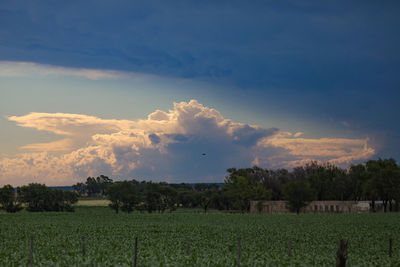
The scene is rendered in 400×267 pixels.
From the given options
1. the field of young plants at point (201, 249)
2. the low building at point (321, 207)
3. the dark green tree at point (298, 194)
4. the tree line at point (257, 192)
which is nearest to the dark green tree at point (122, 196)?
the tree line at point (257, 192)

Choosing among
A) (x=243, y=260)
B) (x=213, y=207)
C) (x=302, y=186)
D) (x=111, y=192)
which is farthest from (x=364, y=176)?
(x=243, y=260)

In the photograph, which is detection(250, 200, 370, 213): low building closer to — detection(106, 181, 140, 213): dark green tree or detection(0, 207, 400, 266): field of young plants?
detection(106, 181, 140, 213): dark green tree

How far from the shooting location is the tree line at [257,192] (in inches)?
4968

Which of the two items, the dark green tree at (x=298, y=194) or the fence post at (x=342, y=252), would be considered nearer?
the fence post at (x=342, y=252)

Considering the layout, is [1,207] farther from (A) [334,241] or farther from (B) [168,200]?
(A) [334,241]

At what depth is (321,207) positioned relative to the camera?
135 metres

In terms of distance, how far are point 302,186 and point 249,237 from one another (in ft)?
273

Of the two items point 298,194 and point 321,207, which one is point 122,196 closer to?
point 298,194

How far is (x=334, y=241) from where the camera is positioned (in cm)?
4456

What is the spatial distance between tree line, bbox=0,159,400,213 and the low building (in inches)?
93.2

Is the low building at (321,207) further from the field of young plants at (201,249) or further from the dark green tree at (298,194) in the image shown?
the field of young plants at (201,249)

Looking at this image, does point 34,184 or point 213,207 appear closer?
point 34,184

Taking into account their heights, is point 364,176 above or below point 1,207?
above

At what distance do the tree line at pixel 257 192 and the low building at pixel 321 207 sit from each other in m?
2.37
